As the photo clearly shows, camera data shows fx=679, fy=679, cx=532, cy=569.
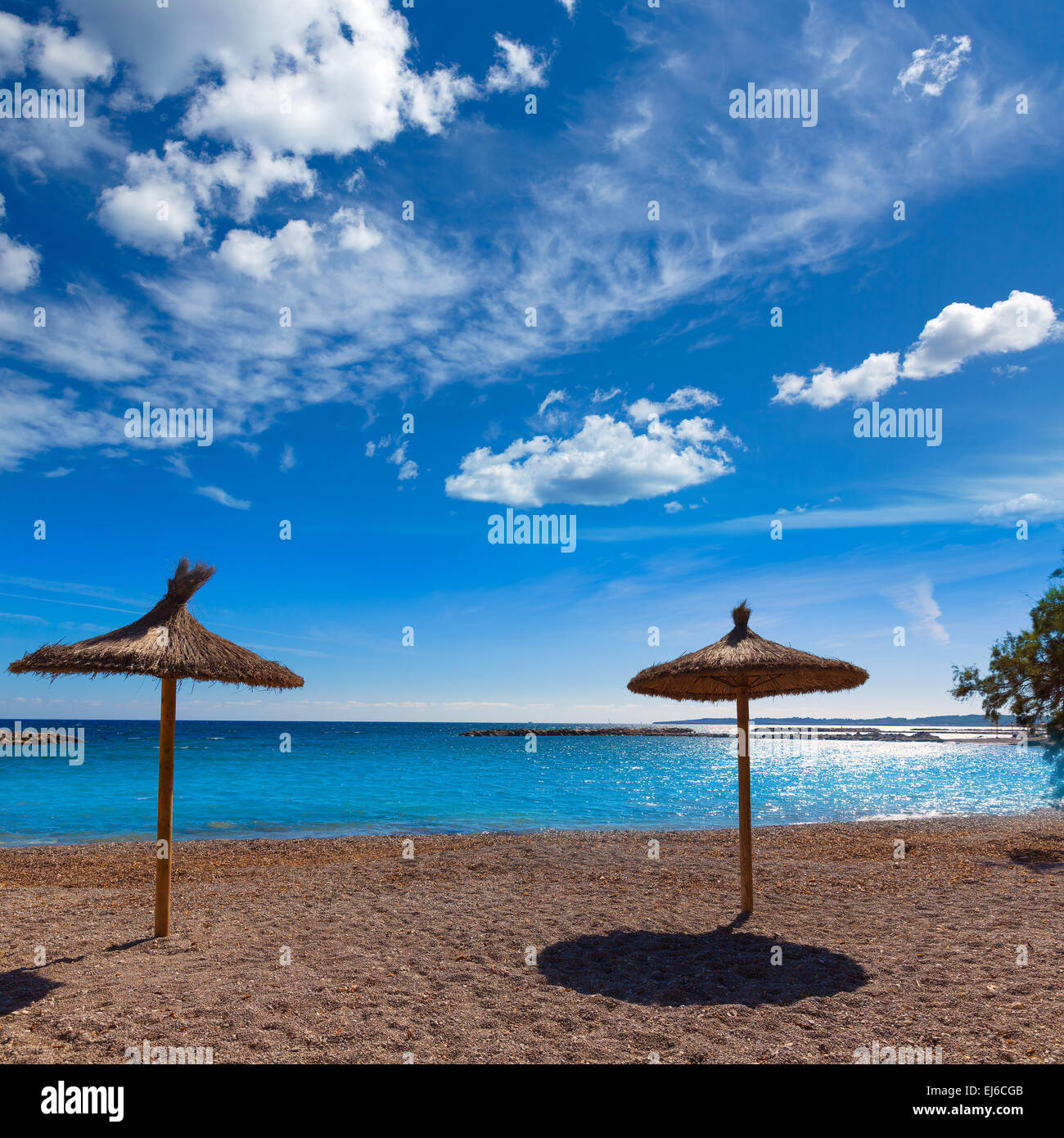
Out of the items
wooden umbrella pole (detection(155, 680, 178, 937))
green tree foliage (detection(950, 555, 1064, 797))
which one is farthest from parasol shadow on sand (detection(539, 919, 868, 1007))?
green tree foliage (detection(950, 555, 1064, 797))

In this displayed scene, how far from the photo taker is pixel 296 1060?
4234 mm

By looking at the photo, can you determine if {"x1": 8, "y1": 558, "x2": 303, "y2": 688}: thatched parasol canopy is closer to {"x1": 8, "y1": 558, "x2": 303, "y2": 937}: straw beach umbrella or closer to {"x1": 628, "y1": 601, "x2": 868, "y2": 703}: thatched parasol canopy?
{"x1": 8, "y1": 558, "x2": 303, "y2": 937}: straw beach umbrella

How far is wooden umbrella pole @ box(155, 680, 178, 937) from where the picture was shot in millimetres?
6660

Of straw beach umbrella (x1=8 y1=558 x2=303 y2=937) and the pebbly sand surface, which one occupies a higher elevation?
straw beach umbrella (x1=8 y1=558 x2=303 y2=937)

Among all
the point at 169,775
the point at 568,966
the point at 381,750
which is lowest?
the point at 381,750

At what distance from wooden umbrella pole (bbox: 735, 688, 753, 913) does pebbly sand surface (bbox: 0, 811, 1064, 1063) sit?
14.8 inches

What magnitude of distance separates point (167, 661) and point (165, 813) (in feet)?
5.23

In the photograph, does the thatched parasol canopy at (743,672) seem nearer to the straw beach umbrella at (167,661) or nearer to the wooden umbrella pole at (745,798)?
the wooden umbrella pole at (745,798)

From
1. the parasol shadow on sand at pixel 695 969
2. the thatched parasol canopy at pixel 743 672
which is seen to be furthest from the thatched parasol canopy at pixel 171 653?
the thatched parasol canopy at pixel 743 672

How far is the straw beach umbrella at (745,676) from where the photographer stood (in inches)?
289
